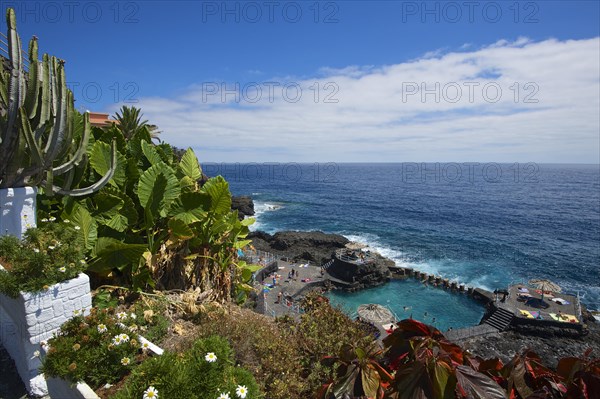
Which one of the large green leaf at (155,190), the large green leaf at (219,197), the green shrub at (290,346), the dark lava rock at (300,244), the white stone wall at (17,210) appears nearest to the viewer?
the green shrub at (290,346)

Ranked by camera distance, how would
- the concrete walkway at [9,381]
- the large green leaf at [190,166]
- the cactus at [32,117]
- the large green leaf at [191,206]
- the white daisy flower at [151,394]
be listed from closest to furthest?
the white daisy flower at [151,394]
the concrete walkway at [9,381]
the cactus at [32,117]
the large green leaf at [191,206]
the large green leaf at [190,166]

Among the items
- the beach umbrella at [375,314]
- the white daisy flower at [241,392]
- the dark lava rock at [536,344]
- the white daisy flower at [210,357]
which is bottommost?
the dark lava rock at [536,344]

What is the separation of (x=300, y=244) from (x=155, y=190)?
3758 centimetres

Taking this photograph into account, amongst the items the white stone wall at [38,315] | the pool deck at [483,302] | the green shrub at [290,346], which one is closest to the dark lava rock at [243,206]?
the pool deck at [483,302]

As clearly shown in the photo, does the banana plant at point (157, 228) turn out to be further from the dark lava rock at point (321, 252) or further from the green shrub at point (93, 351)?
the dark lava rock at point (321, 252)

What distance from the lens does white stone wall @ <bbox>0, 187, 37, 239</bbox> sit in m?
5.88

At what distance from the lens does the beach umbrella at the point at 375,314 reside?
22.0m

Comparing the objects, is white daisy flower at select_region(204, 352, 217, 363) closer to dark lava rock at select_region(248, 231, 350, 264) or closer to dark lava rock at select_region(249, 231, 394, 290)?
dark lava rock at select_region(249, 231, 394, 290)

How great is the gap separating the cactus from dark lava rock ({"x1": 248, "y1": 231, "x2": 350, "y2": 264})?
3477 centimetres

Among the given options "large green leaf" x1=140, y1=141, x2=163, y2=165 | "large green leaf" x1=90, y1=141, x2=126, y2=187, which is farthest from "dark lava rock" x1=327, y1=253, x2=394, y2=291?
"large green leaf" x1=90, y1=141, x2=126, y2=187

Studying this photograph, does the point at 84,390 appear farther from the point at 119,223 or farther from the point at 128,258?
the point at 119,223

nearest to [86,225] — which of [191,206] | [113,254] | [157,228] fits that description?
[113,254]

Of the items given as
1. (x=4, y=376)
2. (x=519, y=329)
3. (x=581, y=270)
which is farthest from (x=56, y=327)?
(x=581, y=270)

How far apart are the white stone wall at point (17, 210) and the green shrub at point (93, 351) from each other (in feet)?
8.16
